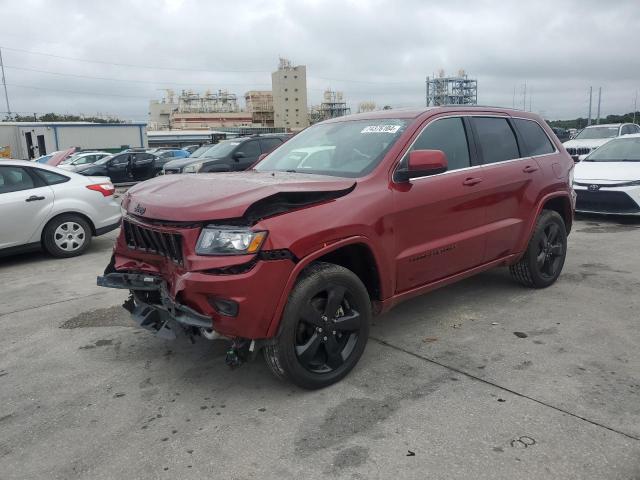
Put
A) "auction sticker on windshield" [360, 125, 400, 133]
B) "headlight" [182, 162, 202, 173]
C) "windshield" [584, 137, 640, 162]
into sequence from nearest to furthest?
"auction sticker on windshield" [360, 125, 400, 133] < "windshield" [584, 137, 640, 162] < "headlight" [182, 162, 202, 173]

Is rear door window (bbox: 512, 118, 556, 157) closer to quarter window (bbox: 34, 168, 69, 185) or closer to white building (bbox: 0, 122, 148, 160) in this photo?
quarter window (bbox: 34, 168, 69, 185)

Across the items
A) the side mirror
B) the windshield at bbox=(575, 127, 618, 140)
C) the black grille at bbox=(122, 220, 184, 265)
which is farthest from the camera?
the windshield at bbox=(575, 127, 618, 140)

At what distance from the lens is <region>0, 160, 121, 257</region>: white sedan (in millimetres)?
7109

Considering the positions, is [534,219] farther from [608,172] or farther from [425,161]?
[608,172]

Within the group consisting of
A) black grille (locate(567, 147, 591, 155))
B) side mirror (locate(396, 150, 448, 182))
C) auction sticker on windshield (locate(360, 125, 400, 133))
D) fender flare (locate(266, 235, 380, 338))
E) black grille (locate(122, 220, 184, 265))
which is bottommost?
fender flare (locate(266, 235, 380, 338))

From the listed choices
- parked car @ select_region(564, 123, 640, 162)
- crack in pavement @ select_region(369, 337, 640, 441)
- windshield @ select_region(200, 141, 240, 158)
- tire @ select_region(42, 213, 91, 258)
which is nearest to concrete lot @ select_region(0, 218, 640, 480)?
crack in pavement @ select_region(369, 337, 640, 441)

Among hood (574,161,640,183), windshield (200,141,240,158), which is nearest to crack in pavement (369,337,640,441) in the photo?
hood (574,161,640,183)

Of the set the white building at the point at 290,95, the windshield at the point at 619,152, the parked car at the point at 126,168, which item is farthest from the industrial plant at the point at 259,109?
the windshield at the point at 619,152

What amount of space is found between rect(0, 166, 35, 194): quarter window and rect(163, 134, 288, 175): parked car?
5.52 meters

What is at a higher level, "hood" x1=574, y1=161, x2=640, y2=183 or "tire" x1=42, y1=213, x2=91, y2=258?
"hood" x1=574, y1=161, x2=640, y2=183

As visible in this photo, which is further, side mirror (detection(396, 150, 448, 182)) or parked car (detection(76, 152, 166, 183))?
parked car (detection(76, 152, 166, 183))

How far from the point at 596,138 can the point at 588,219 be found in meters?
7.89

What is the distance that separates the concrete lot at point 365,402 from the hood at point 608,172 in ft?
15.2

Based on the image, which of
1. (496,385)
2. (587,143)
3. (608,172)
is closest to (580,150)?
(587,143)
